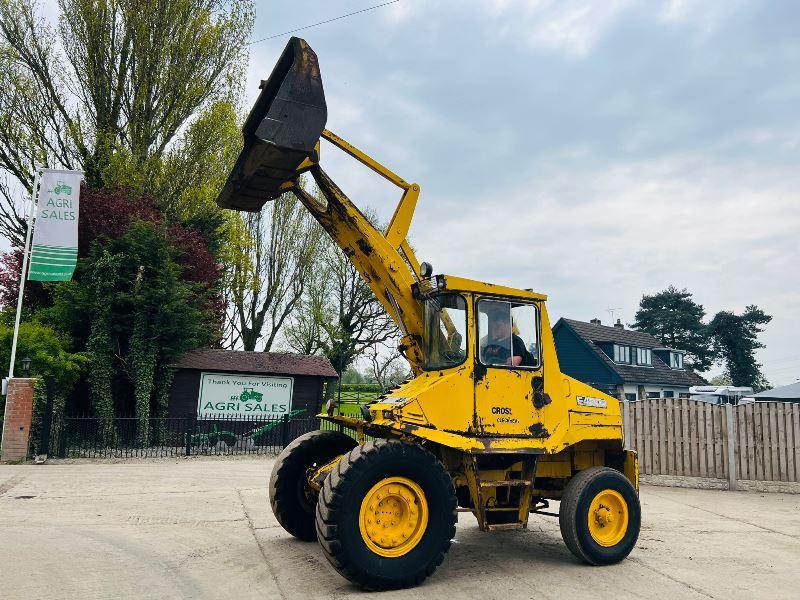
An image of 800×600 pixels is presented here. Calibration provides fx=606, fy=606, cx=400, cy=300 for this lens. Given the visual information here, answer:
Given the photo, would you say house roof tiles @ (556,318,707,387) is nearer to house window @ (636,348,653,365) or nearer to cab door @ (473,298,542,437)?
house window @ (636,348,653,365)

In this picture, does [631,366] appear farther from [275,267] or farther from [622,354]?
[275,267]

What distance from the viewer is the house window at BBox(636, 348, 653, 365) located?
1561 inches

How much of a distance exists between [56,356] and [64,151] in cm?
840

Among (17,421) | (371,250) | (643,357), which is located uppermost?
(643,357)

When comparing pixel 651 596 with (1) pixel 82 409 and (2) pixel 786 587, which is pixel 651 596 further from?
(1) pixel 82 409

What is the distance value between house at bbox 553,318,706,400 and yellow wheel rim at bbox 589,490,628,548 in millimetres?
28719

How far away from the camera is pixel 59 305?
17250mm

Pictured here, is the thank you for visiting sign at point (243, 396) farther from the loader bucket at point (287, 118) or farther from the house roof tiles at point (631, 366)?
the house roof tiles at point (631, 366)

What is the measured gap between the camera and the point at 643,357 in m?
40.2

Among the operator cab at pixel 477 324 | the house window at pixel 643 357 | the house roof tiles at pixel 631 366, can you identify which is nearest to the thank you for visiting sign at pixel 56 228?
the operator cab at pixel 477 324

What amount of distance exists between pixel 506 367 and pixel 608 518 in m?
1.97

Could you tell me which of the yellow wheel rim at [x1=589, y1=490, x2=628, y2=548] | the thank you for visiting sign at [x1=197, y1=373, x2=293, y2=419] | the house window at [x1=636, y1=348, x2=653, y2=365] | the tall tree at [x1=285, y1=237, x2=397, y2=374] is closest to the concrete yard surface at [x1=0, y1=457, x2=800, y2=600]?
the yellow wheel rim at [x1=589, y1=490, x2=628, y2=548]

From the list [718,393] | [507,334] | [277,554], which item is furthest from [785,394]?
[277,554]

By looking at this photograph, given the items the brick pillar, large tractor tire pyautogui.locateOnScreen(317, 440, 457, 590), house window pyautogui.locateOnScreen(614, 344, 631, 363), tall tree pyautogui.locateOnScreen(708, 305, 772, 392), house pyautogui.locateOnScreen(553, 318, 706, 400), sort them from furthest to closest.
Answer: tall tree pyautogui.locateOnScreen(708, 305, 772, 392)
house window pyautogui.locateOnScreen(614, 344, 631, 363)
house pyautogui.locateOnScreen(553, 318, 706, 400)
the brick pillar
large tractor tire pyautogui.locateOnScreen(317, 440, 457, 590)
